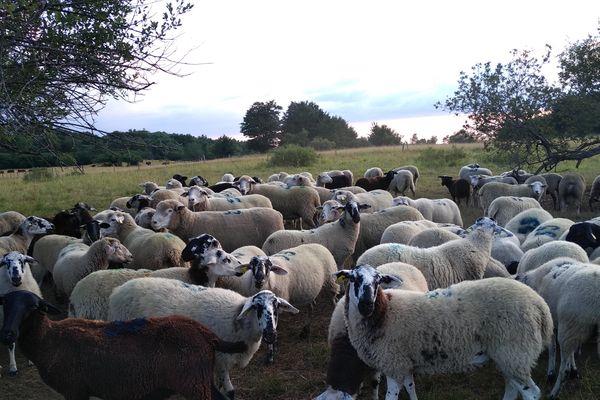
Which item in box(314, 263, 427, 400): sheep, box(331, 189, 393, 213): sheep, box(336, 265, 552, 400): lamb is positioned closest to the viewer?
box(336, 265, 552, 400): lamb

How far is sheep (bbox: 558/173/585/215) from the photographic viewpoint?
48.1 ft

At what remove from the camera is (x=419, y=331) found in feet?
14.9

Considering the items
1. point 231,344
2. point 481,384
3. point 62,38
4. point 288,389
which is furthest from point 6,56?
point 481,384

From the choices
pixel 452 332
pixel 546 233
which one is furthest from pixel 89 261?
pixel 546 233

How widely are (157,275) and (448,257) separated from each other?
368 centimetres

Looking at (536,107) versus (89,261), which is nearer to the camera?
(89,261)

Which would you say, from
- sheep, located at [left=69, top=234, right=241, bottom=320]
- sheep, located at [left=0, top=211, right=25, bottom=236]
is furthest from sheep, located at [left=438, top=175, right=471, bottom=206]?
sheep, located at [left=0, top=211, right=25, bottom=236]

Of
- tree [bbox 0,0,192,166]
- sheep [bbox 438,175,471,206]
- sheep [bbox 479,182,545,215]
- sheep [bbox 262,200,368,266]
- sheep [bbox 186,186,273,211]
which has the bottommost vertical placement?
sheep [bbox 438,175,471,206]

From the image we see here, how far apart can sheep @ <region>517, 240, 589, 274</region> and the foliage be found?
84.6ft

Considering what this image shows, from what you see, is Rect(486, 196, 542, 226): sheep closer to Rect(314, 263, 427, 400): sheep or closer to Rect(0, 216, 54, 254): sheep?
Rect(314, 263, 427, 400): sheep

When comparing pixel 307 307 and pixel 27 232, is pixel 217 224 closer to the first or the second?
pixel 307 307

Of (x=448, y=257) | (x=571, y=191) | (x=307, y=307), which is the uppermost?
(x=448, y=257)

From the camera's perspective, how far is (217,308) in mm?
5199

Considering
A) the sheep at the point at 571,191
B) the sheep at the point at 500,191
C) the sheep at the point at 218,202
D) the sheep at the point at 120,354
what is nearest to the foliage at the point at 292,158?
the sheep at the point at 500,191
